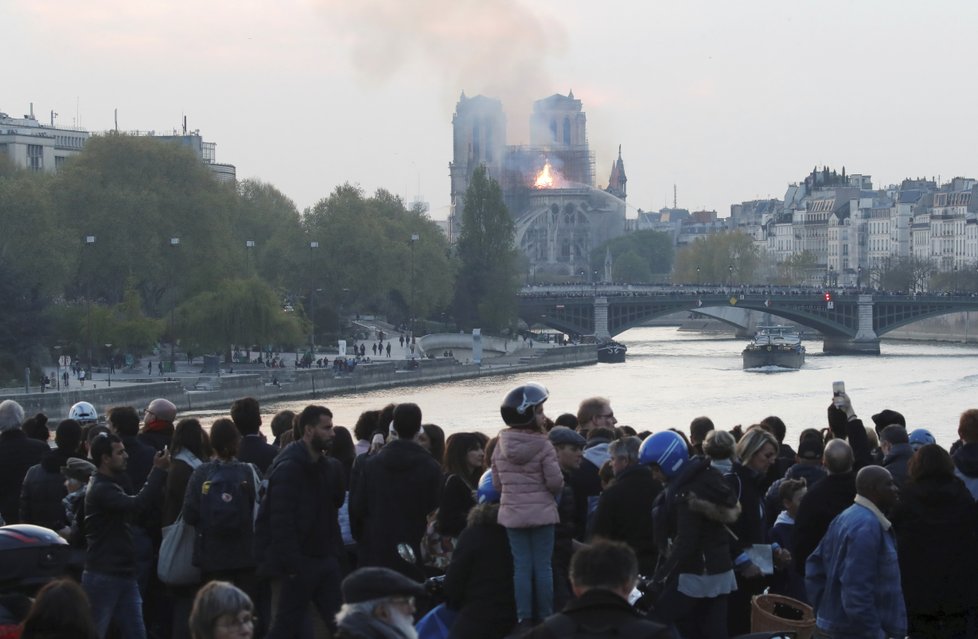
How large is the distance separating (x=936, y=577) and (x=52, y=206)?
40576mm

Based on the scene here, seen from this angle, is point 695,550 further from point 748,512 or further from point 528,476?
point 528,476

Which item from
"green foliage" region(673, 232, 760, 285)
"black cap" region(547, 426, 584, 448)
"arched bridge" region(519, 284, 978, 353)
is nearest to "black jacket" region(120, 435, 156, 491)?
"black cap" region(547, 426, 584, 448)

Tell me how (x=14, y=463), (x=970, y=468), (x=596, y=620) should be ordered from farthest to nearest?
(x=14, y=463), (x=970, y=468), (x=596, y=620)

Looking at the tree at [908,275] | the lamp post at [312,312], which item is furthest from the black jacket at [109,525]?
the tree at [908,275]

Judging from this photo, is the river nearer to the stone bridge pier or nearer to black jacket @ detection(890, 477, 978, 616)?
the stone bridge pier

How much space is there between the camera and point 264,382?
4038 centimetres

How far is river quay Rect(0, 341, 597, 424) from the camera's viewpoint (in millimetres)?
32344

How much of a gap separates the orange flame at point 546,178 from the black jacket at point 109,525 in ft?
350

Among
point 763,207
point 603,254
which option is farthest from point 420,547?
point 763,207

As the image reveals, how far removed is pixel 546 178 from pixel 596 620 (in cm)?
10995

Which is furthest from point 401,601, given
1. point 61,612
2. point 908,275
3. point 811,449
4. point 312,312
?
point 908,275

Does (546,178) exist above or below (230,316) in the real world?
above

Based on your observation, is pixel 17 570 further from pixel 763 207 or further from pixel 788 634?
pixel 763 207

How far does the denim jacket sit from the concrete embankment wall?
82.9 feet
